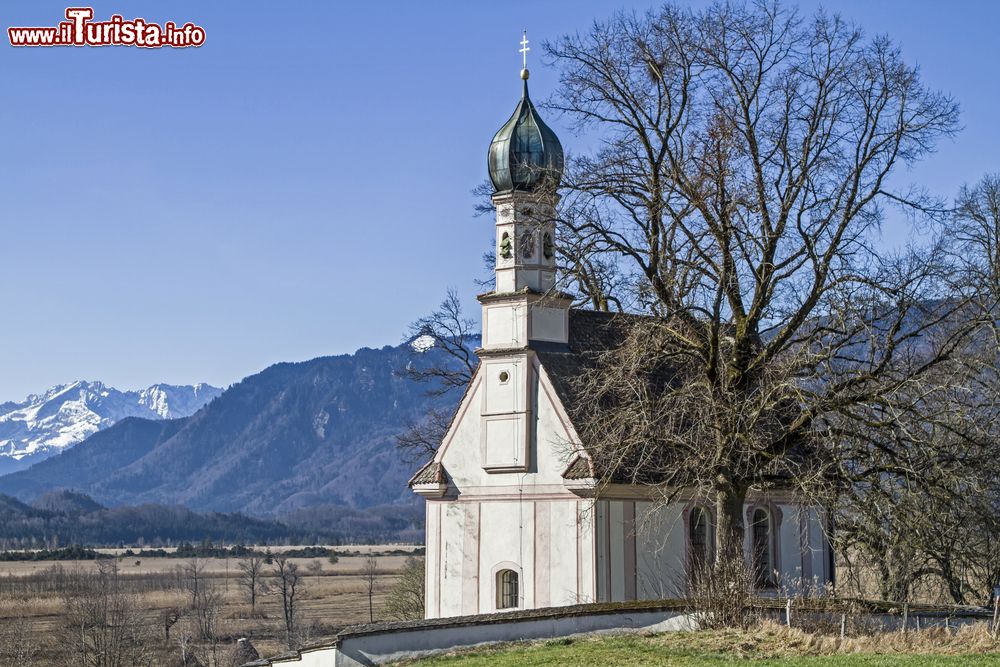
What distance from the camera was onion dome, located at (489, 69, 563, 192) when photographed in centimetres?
3825

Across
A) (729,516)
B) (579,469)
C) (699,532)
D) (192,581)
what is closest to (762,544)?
(699,532)

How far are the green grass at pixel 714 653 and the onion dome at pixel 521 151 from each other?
46.3ft

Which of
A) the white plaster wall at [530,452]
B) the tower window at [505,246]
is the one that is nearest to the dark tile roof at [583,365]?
the white plaster wall at [530,452]

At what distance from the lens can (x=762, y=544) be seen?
131 ft

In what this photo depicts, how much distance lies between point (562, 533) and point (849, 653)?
1231 cm

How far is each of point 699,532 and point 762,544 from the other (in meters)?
2.97

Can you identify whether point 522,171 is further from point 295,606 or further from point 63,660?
point 295,606

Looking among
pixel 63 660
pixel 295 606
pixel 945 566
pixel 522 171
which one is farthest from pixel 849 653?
pixel 295 606

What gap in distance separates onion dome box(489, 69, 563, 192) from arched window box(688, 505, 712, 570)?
30.0ft

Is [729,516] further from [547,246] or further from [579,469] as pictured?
[547,246]

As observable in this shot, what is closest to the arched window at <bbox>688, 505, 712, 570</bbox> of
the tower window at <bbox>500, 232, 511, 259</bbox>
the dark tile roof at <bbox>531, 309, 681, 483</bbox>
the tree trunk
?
the dark tile roof at <bbox>531, 309, 681, 483</bbox>

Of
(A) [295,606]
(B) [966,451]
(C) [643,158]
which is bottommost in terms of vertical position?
(A) [295,606]

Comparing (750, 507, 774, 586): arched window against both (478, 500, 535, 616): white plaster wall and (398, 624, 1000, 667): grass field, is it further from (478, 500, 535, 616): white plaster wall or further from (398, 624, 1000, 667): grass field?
(398, 624, 1000, 667): grass field

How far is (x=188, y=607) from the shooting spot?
334 feet
